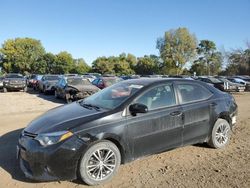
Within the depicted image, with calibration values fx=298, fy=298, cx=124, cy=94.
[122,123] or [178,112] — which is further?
[178,112]

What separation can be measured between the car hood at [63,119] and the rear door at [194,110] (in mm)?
1658

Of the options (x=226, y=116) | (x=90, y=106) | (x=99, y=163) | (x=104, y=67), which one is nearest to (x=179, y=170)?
(x=99, y=163)

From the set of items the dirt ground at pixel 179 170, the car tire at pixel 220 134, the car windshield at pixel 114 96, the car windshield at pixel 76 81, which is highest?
the car windshield at pixel 114 96

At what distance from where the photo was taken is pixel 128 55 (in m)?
85.6

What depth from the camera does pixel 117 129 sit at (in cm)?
452

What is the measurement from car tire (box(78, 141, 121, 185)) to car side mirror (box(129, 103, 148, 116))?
2.00 ft

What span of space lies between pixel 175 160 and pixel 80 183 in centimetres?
185

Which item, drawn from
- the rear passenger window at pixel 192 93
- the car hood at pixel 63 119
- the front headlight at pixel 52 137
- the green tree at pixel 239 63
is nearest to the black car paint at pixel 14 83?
the car hood at pixel 63 119

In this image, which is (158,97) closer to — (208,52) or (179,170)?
(179,170)

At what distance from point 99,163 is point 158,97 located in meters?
1.59

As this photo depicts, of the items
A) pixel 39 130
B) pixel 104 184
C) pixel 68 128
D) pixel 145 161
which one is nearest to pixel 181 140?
pixel 145 161

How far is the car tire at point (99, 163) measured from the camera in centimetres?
425

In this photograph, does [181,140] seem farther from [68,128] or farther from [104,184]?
[68,128]

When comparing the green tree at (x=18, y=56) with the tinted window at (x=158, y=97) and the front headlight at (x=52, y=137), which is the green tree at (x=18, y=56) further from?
the front headlight at (x=52, y=137)
